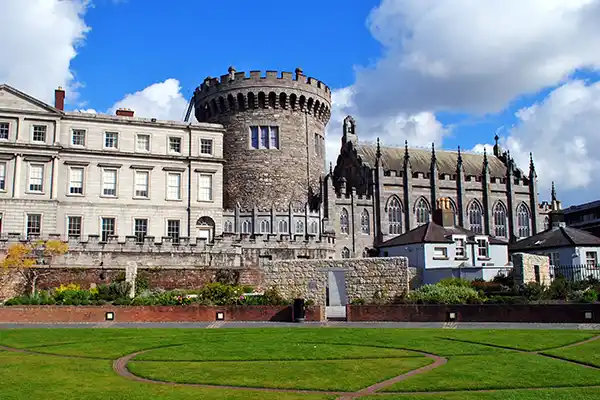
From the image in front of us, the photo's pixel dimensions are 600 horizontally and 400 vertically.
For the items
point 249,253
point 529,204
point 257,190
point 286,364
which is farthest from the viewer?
point 529,204

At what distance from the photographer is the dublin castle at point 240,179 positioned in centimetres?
4416

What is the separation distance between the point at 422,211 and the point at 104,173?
31.9 m

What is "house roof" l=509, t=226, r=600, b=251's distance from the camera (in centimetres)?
4134

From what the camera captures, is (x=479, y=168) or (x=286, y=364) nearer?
(x=286, y=364)

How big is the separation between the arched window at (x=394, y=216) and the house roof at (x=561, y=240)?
17.2m

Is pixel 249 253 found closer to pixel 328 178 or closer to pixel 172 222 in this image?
pixel 172 222

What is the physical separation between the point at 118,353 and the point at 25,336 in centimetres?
553

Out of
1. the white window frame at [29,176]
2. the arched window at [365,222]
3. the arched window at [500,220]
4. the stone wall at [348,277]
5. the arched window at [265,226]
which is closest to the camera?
the stone wall at [348,277]

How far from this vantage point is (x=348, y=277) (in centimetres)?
3097

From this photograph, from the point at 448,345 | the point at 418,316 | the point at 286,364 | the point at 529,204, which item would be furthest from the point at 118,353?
the point at 529,204

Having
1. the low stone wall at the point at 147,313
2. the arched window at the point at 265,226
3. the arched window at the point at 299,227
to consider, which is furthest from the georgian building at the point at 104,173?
the low stone wall at the point at 147,313

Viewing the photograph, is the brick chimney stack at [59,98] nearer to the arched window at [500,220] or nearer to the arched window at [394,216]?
the arched window at [394,216]

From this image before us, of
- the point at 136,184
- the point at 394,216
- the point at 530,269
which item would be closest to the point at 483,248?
the point at 530,269

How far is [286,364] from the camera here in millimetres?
14781
